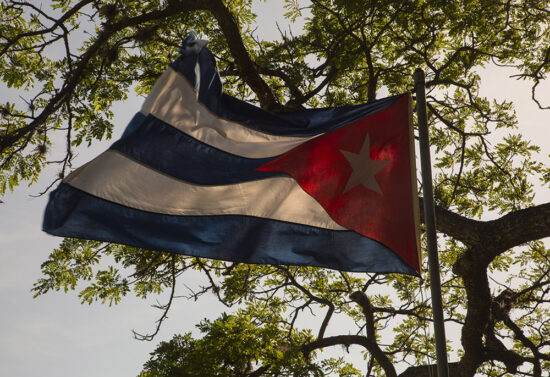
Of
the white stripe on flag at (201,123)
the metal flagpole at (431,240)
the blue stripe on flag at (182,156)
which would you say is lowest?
the metal flagpole at (431,240)

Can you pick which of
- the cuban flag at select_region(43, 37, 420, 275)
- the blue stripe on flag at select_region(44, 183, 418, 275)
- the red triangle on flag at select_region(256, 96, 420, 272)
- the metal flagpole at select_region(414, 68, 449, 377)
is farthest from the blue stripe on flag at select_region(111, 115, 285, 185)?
the metal flagpole at select_region(414, 68, 449, 377)

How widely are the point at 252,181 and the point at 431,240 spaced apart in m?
1.48

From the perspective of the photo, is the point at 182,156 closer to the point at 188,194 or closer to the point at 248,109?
the point at 188,194

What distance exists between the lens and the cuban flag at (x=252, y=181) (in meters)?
3.91

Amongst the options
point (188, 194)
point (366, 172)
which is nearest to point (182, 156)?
point (188, 194)

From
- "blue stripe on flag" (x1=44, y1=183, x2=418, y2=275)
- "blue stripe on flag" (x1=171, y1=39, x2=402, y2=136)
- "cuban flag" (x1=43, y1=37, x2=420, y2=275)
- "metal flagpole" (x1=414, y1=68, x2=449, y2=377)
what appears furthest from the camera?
"blue stripe on flag" (x1=171, y1=39, x2=402, y2=136)

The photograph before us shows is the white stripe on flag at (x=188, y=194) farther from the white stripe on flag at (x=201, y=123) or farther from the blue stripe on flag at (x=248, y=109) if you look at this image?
the blue stripe on flag at (x=248, y=109)

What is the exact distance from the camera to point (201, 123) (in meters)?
4.23

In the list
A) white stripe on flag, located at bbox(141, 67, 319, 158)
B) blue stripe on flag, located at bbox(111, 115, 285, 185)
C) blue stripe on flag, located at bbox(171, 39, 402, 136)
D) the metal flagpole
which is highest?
blue stripe on flag, located at bbox(171, 39, 402, 136)

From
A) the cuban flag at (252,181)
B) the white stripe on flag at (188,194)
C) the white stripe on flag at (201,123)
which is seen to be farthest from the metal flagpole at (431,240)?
the white stripe on flag at (201,123)

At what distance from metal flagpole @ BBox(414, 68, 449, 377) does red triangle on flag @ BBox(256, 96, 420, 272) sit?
0.42 metres

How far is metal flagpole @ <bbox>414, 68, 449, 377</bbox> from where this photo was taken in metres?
3.20

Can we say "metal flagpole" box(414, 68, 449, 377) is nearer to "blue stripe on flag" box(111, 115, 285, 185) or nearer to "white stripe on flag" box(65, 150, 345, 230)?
"white stripe on flag" box(65, 150, 345, 230)

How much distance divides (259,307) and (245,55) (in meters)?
4.91
